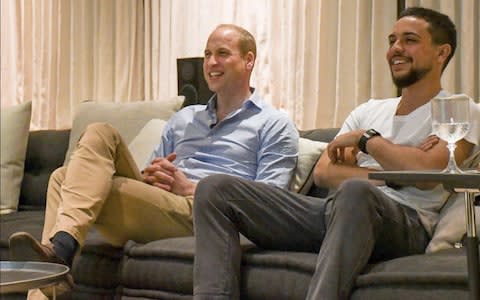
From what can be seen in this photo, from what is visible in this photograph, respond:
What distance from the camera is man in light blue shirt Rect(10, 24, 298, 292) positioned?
2479 millimetres

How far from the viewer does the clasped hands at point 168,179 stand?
283 cm

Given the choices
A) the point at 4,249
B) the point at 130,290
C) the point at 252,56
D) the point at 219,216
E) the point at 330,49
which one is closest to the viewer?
the point at 219,216

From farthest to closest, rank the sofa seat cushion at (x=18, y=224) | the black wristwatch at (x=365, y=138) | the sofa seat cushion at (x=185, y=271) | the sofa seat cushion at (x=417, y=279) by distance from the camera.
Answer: the sofa seat cushion at (x=18, y=224), the black wristwatch at (x=365, y=138), the sofa seat cushion at (x=185, y=271), the sofa seat cushion at (x=417, y=279)

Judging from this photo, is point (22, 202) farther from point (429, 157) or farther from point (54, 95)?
point (429, 157)

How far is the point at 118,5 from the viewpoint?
4.56m

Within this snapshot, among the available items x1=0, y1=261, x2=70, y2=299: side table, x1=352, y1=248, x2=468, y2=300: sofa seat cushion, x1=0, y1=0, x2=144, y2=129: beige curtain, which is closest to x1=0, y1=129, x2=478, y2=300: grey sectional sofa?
x1=352, y1=248, x2=468, y2=300: sofa seat cushion

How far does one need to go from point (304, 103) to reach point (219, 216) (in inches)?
60.8

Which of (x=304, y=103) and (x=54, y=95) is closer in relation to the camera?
(x=304, y=103)

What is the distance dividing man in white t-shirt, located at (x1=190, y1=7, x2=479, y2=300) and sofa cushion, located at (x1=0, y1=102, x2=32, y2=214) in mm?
1685

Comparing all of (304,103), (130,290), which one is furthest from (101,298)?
(304,103)

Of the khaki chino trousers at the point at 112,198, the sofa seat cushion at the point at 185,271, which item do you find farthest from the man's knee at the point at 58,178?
the sofa seat cushion at the point at 185,271

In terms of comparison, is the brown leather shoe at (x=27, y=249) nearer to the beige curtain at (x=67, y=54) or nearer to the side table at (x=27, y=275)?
the side table at (x=27, y=275)

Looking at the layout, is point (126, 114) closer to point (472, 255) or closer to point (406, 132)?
point (406, 132)

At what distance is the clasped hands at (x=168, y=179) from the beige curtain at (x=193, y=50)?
0.96 m
